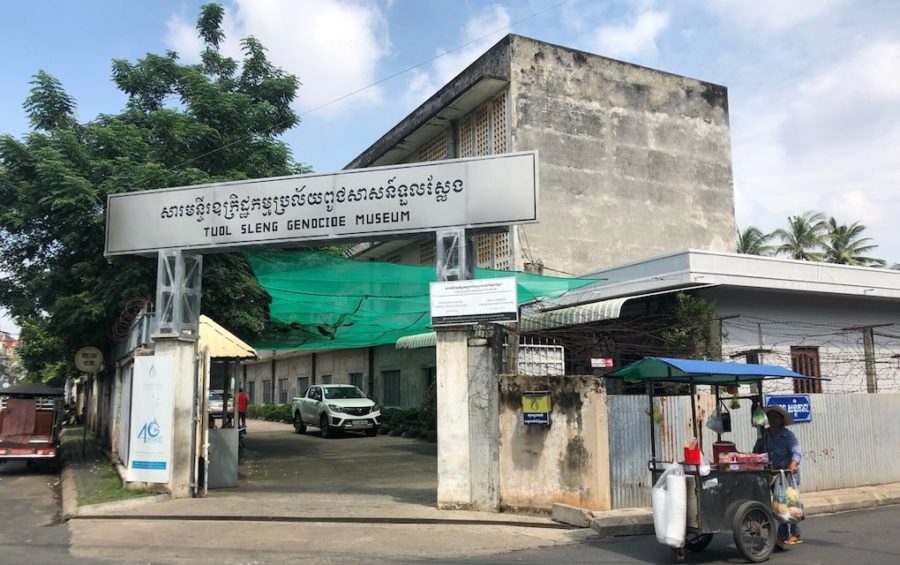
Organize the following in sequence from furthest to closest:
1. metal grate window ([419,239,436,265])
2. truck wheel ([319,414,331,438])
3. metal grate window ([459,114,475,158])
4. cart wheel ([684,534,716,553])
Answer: metal grate window ([419,239,436,265]) → truck wheel ([319,414,331,438]) → metal grate window ([459,114,475,158]) → cart wheel ([684,534,716,553])

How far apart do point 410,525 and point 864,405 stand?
893cm

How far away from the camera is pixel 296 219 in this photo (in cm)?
1165

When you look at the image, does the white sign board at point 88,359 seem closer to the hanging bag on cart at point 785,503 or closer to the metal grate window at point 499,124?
the metal grate window at point 499,124

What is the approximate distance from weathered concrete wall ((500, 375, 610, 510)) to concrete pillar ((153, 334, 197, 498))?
5320 mm

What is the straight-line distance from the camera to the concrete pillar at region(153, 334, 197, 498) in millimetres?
11820

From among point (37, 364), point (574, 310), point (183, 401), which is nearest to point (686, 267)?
point (574, 310)

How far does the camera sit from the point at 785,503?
26.7ft

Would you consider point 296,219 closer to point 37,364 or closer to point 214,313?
point 214,313

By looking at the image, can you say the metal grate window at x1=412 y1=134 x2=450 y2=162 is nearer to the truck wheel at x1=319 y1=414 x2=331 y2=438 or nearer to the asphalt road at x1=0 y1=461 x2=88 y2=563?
the truck wheel at x1=319 y1=414 x2=331 y2=438

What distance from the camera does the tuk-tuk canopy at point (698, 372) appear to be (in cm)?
827

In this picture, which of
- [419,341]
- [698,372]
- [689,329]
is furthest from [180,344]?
[419,341]

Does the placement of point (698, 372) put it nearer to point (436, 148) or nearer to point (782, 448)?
point (782, 448)

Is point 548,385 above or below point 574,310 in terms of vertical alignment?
below

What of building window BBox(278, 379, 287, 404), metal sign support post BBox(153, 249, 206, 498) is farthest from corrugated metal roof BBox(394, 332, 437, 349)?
building window BBox(278, 379, 287, 404)
